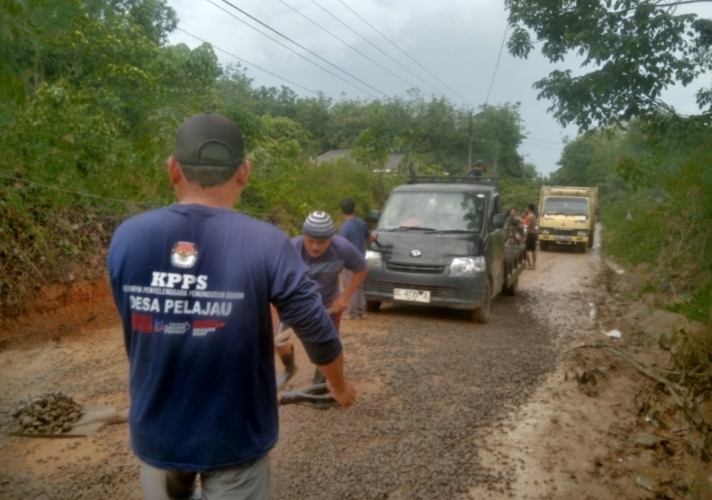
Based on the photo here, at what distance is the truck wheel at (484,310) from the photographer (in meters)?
9.45

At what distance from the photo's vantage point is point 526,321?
10.2m

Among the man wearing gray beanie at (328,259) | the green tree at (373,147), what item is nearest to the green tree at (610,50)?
the man wearing gray beanie at (328,259)

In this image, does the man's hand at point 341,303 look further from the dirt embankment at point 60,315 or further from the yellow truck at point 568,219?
the yellow truck at point 568,219

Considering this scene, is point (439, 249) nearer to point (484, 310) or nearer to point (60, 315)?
point (484, 310)

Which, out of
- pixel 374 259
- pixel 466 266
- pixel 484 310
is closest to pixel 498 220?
pixel 466 266

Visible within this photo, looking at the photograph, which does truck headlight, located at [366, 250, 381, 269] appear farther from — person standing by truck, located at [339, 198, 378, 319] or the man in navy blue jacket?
the man in navy blue jacket

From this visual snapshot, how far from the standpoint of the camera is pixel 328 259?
5.30 metres

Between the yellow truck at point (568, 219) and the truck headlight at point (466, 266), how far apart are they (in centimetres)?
1700

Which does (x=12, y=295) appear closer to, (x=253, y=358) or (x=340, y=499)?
(x=340, y=499)

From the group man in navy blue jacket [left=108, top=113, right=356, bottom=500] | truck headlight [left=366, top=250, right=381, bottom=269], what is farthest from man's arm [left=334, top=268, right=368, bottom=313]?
truck headlight [left=366, top=250, right=381, bottom=269]

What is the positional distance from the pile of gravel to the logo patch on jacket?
143 inches

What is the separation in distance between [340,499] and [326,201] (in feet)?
47.5

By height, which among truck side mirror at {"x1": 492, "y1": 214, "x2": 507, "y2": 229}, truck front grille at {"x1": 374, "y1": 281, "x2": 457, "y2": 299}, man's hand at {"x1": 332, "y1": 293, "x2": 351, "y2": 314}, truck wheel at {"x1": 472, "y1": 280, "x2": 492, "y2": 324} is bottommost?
truck wheel at {"x1": 472, "y1": 280, "x2": 492, "y2": 324}

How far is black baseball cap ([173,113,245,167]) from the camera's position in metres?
2.08
